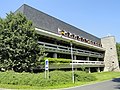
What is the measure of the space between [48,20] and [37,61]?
1307cm

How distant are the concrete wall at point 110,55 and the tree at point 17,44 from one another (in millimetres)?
35717

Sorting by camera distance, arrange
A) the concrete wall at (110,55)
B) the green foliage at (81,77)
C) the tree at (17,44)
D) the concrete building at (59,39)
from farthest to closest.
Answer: the concrete wall at (110,55)
the concrete building at (59,39)
the green foliage at (81,77)
the tree at (17,44)

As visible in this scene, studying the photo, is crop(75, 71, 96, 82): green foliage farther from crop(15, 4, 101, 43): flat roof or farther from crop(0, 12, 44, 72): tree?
crop(15, 4, 101, 43): flat roof

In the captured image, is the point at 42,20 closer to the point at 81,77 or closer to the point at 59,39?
the point at 59,39

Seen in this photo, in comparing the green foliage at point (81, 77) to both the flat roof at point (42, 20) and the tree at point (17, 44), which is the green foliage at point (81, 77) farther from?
the flat roof at point (42, 20)

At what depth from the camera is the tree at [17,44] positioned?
19416mm

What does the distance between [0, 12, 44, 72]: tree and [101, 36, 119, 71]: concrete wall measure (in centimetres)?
3572

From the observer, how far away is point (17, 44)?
19266 mm

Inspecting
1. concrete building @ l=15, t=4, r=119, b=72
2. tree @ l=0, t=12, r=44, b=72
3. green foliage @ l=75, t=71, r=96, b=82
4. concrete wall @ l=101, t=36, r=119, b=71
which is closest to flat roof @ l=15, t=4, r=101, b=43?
concrete building @ l=15, t=4, r=119, b=72

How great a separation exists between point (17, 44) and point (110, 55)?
129 ft

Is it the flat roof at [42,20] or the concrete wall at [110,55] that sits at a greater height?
the flat roof at [42,20]

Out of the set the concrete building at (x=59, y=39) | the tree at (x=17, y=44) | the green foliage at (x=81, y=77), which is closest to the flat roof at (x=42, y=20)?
the concrete building at (x=59, y=39)

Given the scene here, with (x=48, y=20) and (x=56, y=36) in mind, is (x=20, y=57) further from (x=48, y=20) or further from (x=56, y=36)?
(x=48, y=20)

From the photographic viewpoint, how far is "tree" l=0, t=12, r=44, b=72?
1942 cm
